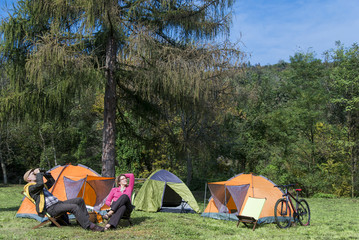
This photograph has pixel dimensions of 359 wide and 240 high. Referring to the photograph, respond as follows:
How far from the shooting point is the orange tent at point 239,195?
826 centimetres

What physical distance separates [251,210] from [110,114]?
5.39 meters

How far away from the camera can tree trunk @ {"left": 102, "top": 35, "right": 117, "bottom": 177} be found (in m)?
10.6

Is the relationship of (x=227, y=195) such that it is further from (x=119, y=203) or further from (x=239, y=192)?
(x=119, y=203)

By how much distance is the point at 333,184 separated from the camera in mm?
19531

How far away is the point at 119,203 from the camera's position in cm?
663

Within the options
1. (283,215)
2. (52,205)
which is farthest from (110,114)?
(283,215)

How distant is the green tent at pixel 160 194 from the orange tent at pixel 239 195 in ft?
3.42

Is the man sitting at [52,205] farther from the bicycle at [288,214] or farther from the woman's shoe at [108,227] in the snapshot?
the bicycle at [288,214]

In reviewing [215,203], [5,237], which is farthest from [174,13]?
[5,237]

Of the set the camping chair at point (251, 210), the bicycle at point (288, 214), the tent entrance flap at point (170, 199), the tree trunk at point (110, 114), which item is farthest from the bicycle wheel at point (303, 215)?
the tree trunk at point (110, 114)

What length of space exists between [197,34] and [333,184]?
13.2 m

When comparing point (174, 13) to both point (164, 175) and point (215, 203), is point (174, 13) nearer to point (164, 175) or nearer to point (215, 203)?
point (164, 175)

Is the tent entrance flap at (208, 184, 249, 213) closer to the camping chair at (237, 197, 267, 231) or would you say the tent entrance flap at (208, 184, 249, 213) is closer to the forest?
the camping chair at (237, 197, 267, 231)

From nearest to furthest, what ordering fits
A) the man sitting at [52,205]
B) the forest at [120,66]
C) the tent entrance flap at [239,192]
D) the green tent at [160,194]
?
the man sitting at [52,205], the tent entrance flap at [239,192], the forest at [120,66], the green tent at [160,194]
